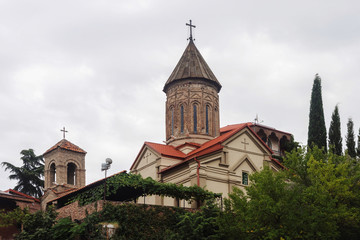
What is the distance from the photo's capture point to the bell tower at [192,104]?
39469mm

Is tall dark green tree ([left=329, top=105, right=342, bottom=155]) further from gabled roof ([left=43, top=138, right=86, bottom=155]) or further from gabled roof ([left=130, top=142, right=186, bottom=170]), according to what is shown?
gabled roof ([left=43, top=138, right=86, bottom=155])

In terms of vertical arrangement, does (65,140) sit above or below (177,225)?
above

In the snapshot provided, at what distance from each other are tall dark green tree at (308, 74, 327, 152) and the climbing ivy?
13976mm

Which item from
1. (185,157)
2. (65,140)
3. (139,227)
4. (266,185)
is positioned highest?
(65,140)

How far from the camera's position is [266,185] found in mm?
24859

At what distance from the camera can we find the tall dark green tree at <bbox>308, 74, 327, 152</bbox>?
1608 inches

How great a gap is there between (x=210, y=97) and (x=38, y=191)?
2239cm

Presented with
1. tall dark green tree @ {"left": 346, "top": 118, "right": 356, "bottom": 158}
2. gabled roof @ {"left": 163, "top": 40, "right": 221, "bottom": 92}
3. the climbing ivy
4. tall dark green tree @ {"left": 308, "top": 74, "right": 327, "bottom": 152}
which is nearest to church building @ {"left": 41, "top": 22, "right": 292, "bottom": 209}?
gabled roof @ {"left": 163, "top": 40, "right": 221, "bottom": 92}

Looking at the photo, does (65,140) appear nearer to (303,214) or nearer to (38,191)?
(38,191)

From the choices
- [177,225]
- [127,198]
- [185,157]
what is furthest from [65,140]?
[177,225]

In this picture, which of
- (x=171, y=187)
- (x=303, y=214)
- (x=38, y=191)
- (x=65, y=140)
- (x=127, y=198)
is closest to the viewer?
(x=303, y=214)

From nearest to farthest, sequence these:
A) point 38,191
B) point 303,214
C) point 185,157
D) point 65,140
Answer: point 303,214 → point 185,157 → point 65,140 → point 38,191

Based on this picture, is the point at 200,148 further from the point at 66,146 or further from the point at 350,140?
the point at 66,146

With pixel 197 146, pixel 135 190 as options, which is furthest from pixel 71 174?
pixel 135 190
